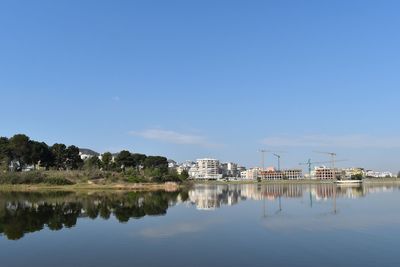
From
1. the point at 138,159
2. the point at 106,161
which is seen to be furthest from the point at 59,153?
the point at 138,159

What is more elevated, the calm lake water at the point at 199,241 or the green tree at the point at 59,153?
the green tree at the point at 59,153

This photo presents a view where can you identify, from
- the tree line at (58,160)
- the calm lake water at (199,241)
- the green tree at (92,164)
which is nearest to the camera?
the calm lake water at (199,241)

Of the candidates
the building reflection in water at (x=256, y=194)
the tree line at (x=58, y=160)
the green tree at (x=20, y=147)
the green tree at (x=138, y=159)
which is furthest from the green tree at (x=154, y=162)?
the green tree at (x=20, y=147)

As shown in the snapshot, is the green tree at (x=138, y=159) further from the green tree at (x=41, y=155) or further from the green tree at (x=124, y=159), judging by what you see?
the green tree at (x=41, y=155)

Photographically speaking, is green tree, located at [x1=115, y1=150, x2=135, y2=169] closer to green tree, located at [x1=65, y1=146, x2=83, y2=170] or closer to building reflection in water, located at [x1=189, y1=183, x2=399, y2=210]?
green tree, located at [x1=65, y1=146, x2=83, y2=170]

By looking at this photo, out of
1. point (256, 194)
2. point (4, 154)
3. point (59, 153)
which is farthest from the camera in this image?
point (59, 153)

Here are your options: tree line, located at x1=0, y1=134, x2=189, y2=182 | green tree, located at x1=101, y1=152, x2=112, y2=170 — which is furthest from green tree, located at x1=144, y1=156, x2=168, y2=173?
green tree, located at x1=101, y1=152, x2=112, y2=170

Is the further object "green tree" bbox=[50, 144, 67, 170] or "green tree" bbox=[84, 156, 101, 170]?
"green tree" bbox=[50, 144, 67, 170]

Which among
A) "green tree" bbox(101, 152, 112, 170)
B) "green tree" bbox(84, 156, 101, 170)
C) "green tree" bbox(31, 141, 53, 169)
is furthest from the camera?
"green tree" bbox(101, 152, 112, 170)

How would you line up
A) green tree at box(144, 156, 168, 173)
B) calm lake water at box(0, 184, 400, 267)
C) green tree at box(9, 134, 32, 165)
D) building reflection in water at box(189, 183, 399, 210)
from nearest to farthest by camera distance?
calm lake water at box(0, 184, 400, 267) < building reflection in water at box(189, 183, 399, 210) < green tree at box(9, 134, 32, 165) < green tree at box(144, 156, 168, 173)

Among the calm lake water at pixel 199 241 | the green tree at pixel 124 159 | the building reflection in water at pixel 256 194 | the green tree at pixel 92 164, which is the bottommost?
the calm lake water at pixel 199 241

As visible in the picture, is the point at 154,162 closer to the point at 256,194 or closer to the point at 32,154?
the point at 32,154

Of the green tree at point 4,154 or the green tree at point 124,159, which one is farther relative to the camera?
the green tree at point 124,159

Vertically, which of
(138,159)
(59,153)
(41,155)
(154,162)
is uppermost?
(59,153)
